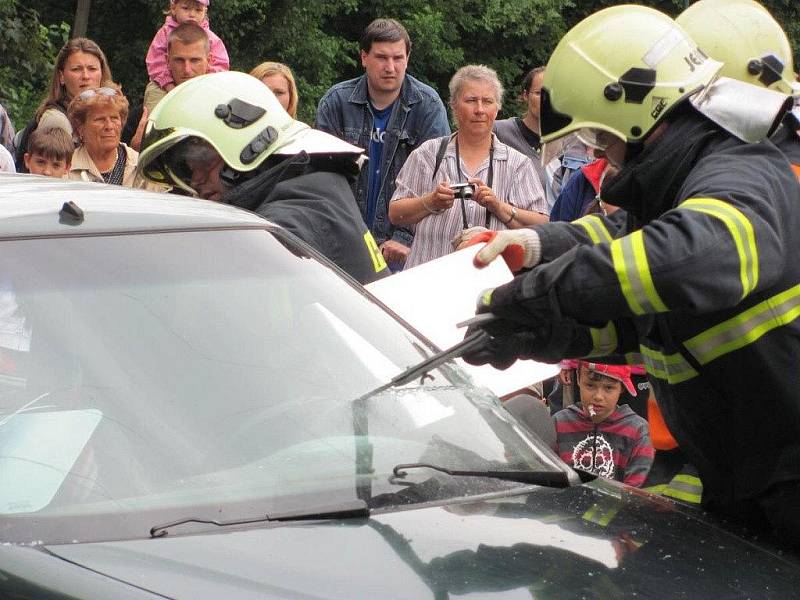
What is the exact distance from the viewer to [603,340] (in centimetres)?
345

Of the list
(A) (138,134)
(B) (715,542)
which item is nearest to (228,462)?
(B) (715,542)

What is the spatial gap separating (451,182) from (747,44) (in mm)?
3108

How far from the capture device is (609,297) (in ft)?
8.86

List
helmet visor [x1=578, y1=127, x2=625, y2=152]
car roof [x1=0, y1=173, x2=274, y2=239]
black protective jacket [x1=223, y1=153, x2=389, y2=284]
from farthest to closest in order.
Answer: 1. black protective jacket [x1=223, y1=153, x2=389, y2=284]
2. helmet visor [x1=578, y1=127, x2=625, y2=152]
3. car roof [x1=0, y1=173, x2=274, y2=239]

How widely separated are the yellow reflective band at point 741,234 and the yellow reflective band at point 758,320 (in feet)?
0.74

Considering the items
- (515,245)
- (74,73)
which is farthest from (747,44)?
(74,73)

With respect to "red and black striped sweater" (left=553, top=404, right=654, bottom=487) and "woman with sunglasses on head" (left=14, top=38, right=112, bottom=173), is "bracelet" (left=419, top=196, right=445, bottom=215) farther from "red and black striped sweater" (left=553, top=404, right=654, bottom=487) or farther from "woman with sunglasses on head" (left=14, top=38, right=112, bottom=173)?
"woman with sunglasses on head" (left=14, top=38, right=112, bottom=173)

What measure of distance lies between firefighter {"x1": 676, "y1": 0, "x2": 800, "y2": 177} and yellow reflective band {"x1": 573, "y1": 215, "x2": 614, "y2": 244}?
60 cm

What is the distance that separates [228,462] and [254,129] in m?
1.99

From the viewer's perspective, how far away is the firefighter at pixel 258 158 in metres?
4.21

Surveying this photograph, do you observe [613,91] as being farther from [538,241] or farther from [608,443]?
Result: [608,443]

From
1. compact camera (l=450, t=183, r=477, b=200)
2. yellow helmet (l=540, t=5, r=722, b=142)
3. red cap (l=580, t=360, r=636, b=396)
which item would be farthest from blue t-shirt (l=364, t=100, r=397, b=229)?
yellow helmet (l=540, t=5, r=722, b=142)

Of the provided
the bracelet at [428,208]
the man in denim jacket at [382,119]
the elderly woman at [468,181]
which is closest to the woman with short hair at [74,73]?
the man in denim jacket at [382,119]

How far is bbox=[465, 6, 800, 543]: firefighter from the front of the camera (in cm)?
267
